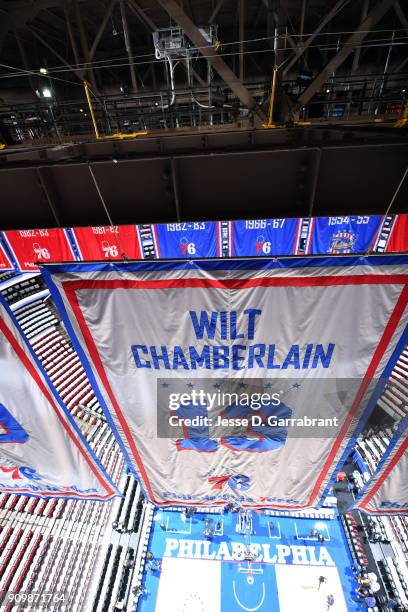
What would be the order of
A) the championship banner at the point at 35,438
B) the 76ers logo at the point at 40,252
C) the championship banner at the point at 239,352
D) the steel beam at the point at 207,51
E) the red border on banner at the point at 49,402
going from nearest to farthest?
1. the championship banner at the point at 239,352
2. the red border on banner at the point at 49,402
3. the championship banner at the point at 35,438
4. the steel beam at the point at 207,51
5. the 76ers logo at the point at 40,252

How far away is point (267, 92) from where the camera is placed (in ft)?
18.8

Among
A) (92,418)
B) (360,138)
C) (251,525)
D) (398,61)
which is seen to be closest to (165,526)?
(251,525)

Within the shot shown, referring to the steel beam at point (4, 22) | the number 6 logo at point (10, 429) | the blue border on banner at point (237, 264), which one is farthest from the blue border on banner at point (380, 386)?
the steel beam at point (4, 22)

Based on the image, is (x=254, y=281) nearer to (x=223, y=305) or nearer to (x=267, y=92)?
(x=223, y=305)

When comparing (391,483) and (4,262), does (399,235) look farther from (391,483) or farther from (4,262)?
(4,262)

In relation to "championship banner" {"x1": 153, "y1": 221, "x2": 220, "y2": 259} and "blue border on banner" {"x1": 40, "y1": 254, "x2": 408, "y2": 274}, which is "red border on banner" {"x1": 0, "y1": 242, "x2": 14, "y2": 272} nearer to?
"championship banner" {"x1": 153, "y1": 221, "x2": 220, "y2": 259}

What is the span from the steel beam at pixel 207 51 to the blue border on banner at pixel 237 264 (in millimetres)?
3793

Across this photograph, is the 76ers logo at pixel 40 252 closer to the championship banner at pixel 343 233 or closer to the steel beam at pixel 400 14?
the championship banner at pixel 343 233

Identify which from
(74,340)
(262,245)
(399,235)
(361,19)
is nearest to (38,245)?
(74,340)

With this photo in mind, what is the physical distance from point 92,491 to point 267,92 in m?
7.21

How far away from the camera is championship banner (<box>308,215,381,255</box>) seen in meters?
5.61

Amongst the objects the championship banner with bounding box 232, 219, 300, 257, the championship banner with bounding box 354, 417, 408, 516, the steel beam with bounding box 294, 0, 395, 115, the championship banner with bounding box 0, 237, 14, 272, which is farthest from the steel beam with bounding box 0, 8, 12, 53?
the championship banner with bounding box 354, 417, 408, 516

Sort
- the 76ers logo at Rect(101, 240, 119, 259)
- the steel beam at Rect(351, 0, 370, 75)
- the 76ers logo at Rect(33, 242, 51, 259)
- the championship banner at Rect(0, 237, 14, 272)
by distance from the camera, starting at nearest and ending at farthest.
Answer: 1. the 76ers logo at Rect(33, 242, 51, 259)
2. the 76ers logo at Rect(101, 240, 119, 259)
3. the championship banner at Rect(0, 237, 14, 272)
4. the steel beam at Rect(351, 0, 370, 75)

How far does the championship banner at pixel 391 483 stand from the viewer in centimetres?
336
